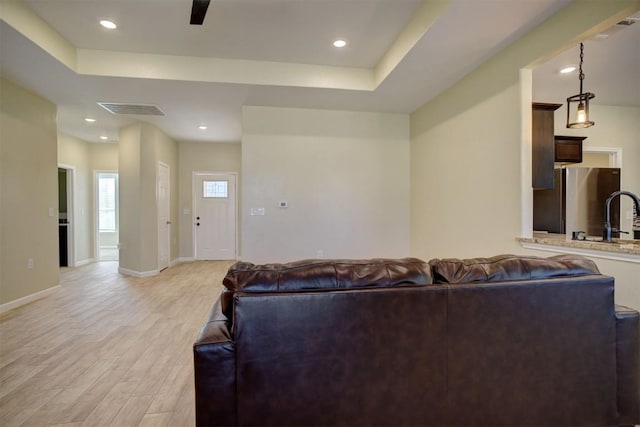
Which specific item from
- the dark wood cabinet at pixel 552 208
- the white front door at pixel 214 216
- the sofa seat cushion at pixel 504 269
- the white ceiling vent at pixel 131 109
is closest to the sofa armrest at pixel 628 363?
the sofa seat cushion at pixel 504 269

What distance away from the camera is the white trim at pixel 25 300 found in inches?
138

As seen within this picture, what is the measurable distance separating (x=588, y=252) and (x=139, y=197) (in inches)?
235

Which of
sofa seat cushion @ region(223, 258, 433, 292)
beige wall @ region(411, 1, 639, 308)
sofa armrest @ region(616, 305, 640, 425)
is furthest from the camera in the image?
beige wall @ region(411, 1, 639, 308)

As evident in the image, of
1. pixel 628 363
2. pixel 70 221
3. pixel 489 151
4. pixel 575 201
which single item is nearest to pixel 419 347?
pixel 628 363

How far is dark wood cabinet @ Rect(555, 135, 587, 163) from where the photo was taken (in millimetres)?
4359

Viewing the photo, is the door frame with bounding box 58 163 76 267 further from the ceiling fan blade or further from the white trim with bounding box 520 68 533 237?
the white trim with bounding box 520 68 533 237

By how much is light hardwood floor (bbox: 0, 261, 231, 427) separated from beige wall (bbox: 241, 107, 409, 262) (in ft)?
4.35

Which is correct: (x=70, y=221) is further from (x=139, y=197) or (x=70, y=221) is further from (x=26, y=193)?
(x=26, y=193)

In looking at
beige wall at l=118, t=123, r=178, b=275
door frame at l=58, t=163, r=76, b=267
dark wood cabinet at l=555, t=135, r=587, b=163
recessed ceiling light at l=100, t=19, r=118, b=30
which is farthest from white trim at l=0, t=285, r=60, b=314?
dark wood cabinet at l=555, t=135, r=587, b=163

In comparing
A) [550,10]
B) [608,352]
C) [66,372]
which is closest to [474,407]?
[608,352]

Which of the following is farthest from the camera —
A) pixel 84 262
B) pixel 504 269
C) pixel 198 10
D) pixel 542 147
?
pixel 84 262

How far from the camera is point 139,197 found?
17.5 feet

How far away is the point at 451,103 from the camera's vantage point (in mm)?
3820

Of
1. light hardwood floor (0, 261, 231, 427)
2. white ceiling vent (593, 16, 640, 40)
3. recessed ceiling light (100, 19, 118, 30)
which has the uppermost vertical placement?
recessed ceiling light (100, 19, 118, 30)
